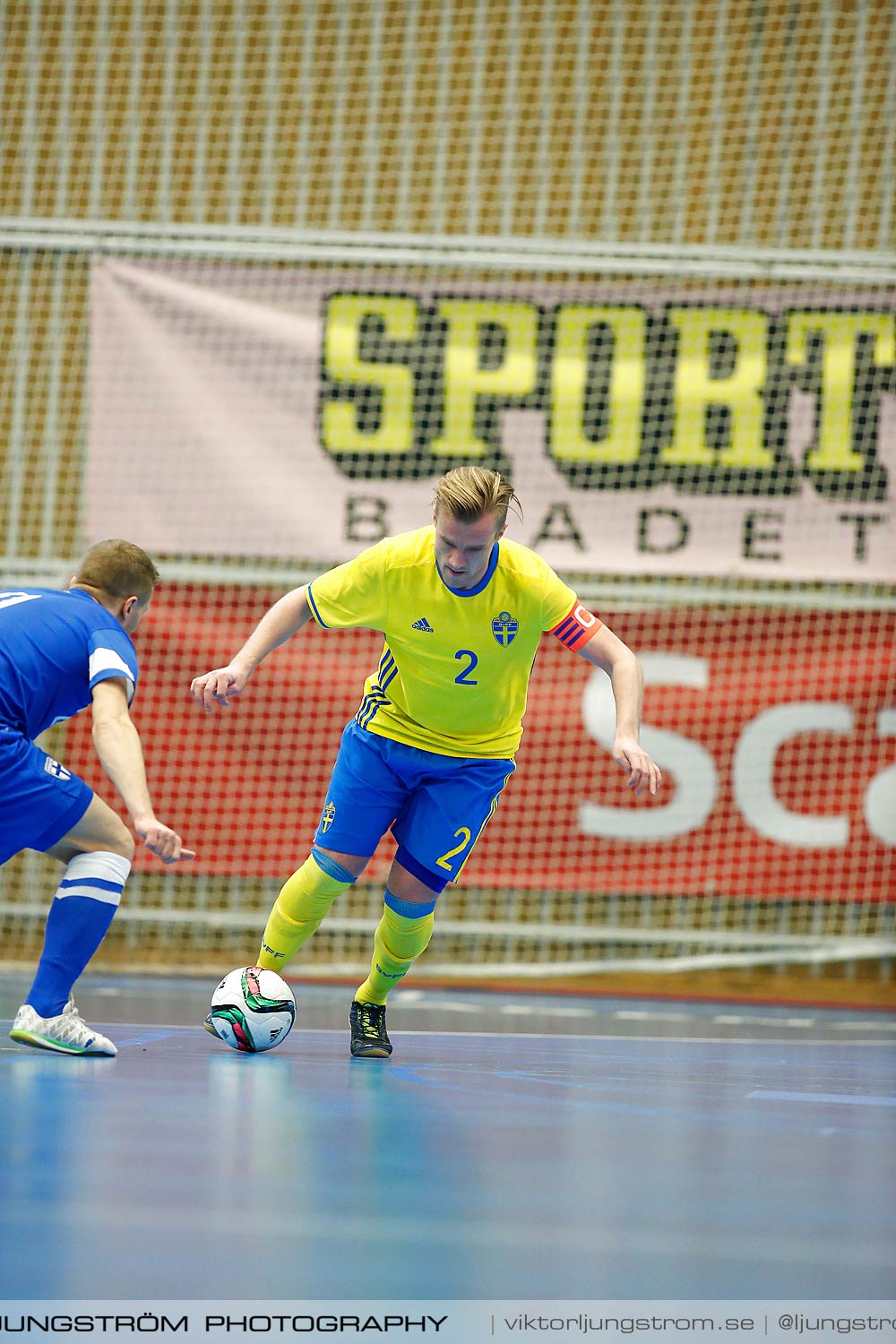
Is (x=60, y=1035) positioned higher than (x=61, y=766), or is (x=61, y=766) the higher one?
(x=61, y=766)

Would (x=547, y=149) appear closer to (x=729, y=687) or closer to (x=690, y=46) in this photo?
(x=690, y=46)

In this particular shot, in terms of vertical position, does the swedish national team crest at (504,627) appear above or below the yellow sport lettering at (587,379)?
below

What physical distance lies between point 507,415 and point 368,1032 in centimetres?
454

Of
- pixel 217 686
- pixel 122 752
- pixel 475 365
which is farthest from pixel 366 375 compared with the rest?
pixel 122 752

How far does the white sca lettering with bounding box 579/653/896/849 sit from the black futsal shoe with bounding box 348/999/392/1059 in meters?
3.58

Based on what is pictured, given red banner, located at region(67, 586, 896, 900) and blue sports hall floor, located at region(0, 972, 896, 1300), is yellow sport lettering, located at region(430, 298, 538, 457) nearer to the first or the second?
Answer: red banner, located at region(67, 586, 896, 900)

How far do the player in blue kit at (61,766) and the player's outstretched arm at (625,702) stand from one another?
1.28m

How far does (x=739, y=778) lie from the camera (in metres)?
7.98

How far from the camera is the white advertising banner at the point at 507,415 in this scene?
815cm

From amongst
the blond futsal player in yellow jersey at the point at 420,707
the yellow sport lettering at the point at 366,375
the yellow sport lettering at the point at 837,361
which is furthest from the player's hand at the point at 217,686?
the yellow sport lettering at the point at 837,361

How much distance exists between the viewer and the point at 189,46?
8.84 m

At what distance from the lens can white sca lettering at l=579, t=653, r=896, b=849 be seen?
792cm

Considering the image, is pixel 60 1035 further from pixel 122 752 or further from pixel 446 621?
pixel 446 621

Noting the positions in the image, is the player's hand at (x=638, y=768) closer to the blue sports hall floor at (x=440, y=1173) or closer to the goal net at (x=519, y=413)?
the blue sports hall floor at (x=440, y=1173)
